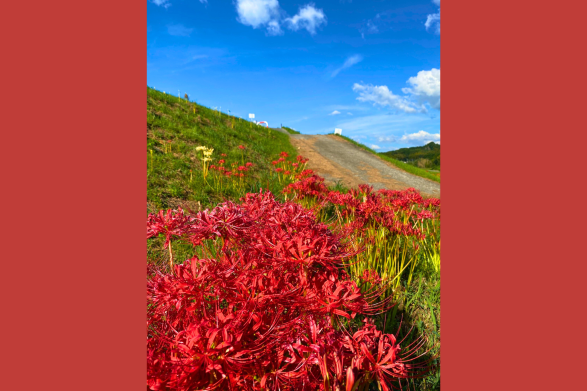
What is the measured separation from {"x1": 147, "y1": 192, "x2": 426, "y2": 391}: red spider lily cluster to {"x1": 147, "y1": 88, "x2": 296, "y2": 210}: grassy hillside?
1.80 meters

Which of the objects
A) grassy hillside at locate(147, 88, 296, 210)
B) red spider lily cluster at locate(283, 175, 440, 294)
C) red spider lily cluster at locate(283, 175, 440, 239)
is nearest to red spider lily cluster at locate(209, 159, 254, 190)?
grassy hillside at locate(147, 88, 296, 210)

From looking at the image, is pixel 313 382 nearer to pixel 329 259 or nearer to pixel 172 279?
pixel 329 259

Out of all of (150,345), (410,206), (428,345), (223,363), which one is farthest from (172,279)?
(410,206)

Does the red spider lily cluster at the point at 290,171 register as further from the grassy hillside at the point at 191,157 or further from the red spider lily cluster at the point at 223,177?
the red spider lily cluster at the point at 223,177

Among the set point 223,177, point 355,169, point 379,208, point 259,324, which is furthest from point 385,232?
point 355,169

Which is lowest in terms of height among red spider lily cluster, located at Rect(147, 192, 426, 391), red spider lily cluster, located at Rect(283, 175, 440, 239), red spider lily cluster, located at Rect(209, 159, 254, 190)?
red spider lily cluster, located at Rect(147, 192, 426, 391)

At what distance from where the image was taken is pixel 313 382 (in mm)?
857

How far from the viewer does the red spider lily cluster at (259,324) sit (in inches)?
31.6

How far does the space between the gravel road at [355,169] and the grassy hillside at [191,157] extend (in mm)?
1636

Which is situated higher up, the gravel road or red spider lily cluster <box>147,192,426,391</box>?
the gravel road

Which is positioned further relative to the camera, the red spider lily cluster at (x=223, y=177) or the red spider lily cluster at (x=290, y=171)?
the red spider lily cluster at (x=223, y=177)

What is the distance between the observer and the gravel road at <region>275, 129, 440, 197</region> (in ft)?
25.7

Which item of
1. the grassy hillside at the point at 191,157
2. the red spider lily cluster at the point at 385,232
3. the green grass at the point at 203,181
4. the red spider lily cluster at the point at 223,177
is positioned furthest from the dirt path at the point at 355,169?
the red spider lily cluster at the point at 385,232

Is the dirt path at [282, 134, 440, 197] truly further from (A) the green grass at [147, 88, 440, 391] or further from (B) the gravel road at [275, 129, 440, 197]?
(A) the green grass at [147, 88, 440, 391]
